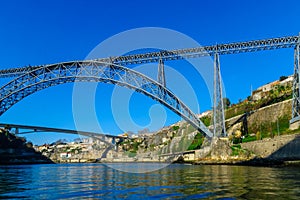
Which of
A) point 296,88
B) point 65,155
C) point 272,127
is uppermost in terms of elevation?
point 296,88

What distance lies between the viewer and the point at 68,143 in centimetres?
18862

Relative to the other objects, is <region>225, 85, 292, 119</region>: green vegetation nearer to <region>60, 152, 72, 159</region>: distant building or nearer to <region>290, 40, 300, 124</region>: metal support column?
<region>290, 40, 300, 124</region>: metal support column

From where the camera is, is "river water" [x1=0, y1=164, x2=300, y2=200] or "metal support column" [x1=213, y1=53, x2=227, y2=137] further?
"metal support column" [x1=213, y1=53, x2=227, y2=137]

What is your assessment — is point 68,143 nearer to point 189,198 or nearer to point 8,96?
point 8,96

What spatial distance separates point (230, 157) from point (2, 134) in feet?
Answer: 247

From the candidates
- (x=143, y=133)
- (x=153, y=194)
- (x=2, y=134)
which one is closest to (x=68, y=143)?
(x=143, y=133)

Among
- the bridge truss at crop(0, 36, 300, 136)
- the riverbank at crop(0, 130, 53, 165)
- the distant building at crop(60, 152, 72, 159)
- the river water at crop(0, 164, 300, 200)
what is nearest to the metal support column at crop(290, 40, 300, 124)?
the bridge truss at crop(0, 36, 300, 136)

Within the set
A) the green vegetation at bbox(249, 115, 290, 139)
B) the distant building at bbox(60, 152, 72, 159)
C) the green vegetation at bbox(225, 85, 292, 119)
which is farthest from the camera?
the distant building at bbox(60, 152, 72, 159)

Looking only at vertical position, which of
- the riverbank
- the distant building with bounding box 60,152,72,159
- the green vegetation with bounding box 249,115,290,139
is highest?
the green vegetation with bounding box 249,115,290,139

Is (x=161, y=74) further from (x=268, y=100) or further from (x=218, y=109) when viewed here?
(x=268, y=100)

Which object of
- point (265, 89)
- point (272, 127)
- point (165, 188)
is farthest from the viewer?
point (265, 89)

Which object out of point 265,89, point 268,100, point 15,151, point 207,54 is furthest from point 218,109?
point 15,151

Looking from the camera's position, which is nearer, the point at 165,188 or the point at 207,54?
the point at 165,188

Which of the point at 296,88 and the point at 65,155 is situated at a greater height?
the point at 296,88
